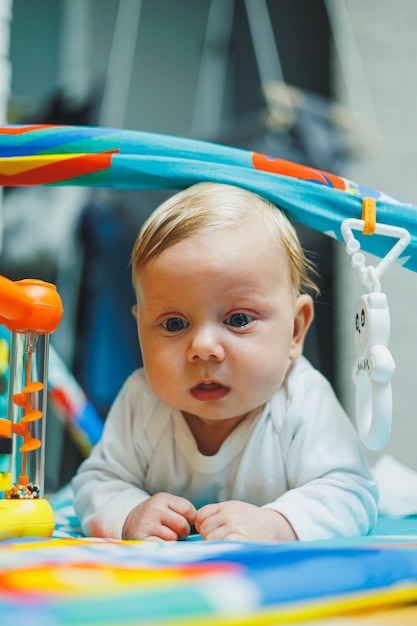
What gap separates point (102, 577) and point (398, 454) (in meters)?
1.46

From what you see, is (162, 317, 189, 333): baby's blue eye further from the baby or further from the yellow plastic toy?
the yellow plastic toy

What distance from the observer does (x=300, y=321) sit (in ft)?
2.71

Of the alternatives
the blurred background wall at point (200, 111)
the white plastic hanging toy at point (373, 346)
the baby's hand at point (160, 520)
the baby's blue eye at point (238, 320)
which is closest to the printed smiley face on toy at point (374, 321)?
the white plastic hanging toy at point (373, 346)

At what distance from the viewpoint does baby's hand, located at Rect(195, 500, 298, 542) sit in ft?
1.99

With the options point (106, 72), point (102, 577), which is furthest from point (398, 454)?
point (102, 577)

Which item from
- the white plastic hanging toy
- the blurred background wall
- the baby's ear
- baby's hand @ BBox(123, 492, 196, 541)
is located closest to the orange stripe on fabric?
the white plastic hanging toy

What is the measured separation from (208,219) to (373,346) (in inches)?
8.1

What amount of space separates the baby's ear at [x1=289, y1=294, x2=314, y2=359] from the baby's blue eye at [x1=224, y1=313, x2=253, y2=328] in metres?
0.11

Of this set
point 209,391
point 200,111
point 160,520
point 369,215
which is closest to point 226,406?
point 209,391

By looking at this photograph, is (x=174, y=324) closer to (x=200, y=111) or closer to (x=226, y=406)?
(x=226, y=406)

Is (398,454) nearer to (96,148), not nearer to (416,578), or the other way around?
(96,148)

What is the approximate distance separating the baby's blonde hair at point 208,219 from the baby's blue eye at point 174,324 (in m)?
0.07

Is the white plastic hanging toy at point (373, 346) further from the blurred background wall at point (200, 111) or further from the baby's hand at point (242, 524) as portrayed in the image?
the blurred background wall at point (200, 111)

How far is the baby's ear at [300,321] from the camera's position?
82 cm
